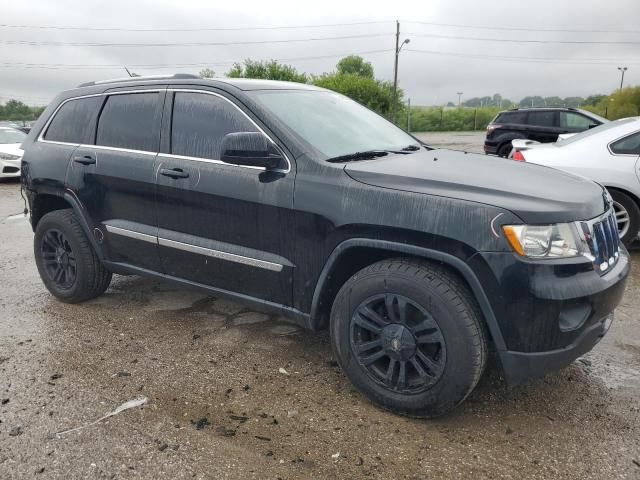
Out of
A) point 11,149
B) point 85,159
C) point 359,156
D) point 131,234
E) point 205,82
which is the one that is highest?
point 205,82

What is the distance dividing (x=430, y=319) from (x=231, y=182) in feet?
4.61

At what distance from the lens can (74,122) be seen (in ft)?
13.9

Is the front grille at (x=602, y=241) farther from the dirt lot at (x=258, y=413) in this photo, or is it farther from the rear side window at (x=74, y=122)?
the rear side window at (x=74, y=122)

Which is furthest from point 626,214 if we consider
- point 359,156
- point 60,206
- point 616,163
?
point 60,206

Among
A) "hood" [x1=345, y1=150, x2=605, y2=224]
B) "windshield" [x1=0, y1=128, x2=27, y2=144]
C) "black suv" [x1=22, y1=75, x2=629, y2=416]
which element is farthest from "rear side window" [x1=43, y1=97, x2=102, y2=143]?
"windshield" [x1=0, y1=128, x2=27, y2=144]

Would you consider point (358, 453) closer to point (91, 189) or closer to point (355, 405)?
point (355, 405)

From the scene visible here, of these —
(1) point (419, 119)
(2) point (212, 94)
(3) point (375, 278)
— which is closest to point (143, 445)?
(3) point (375, 278)

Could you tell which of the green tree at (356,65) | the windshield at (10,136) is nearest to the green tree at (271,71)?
the windshield at (10,136)

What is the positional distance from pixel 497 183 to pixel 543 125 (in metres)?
12.4

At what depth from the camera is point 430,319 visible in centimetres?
258

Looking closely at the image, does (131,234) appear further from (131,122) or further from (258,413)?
(258,413)

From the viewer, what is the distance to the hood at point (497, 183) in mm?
2477

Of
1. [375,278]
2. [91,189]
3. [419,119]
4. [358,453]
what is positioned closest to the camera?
[358,453]

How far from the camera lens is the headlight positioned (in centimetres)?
240
